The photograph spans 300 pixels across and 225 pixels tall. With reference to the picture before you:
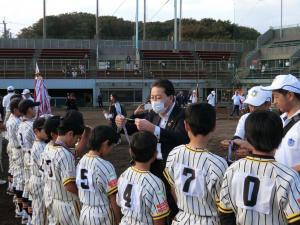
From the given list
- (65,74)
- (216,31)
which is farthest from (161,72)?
(216,31)

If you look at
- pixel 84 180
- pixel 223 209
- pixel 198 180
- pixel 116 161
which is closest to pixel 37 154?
pixel 84 180

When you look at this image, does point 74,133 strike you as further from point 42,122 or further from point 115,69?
point 115,69

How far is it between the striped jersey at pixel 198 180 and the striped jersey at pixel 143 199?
206 millimetres

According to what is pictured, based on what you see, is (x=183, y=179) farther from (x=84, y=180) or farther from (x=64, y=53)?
(x=64, y=53)

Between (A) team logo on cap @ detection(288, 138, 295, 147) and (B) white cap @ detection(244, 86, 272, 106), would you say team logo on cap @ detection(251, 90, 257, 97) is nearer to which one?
(B) white cap @ detection(244, 86, 272, 106)

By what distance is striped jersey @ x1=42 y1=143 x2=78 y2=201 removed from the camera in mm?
4770

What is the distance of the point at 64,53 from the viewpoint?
154ft

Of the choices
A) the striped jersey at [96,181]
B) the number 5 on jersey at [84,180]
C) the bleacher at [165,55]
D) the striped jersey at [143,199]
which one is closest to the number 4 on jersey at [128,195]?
the striped jersey at [143,199]

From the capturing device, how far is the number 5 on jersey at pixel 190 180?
3.46 m

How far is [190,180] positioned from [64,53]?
44.9 meters

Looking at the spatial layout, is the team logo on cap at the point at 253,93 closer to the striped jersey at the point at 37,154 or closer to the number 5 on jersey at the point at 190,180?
the number 5 on jersey at the point at 190,180

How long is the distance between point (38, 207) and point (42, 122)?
1130 mm

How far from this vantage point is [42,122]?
6.09 meters

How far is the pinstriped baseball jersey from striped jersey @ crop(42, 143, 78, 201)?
6.80 ft
